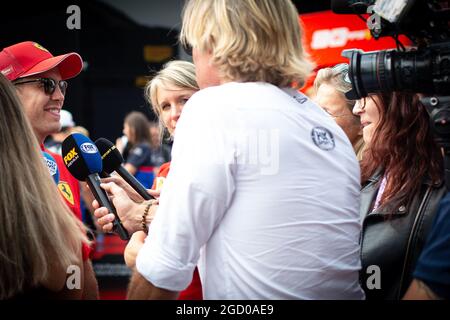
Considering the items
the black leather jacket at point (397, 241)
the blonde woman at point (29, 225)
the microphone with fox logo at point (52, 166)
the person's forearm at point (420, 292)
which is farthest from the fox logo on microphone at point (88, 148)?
the person's forearm at point (420, 292)

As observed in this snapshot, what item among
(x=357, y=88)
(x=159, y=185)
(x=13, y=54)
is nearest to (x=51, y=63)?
(x=13, y=54)

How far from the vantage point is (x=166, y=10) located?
7.11 meters

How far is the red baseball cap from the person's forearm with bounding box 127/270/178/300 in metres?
1.31

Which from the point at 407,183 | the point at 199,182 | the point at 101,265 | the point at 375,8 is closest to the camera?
the point at 199,182

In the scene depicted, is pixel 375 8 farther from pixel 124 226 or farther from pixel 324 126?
pixel 124 226

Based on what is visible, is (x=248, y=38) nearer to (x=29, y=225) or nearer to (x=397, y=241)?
(x=29, y=225)

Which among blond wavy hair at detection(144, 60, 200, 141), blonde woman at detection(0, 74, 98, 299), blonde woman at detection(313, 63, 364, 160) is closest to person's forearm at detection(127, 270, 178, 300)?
blonde woman at detection(0, 74, 98, 299)

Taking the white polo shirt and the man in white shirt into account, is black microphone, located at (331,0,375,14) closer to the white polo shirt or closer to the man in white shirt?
the man in white shirt

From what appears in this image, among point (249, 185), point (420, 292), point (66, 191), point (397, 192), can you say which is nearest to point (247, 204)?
point (249, 185)

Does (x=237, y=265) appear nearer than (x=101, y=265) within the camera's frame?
Yes

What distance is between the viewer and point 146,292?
1555mm

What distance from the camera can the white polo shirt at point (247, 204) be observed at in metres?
1.51

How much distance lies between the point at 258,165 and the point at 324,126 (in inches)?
10.3

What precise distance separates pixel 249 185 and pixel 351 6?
845 mm
